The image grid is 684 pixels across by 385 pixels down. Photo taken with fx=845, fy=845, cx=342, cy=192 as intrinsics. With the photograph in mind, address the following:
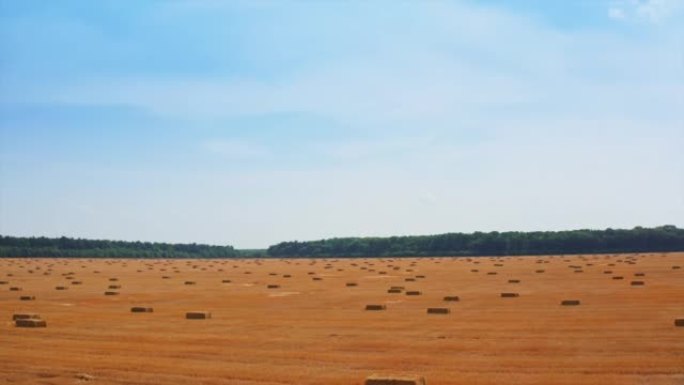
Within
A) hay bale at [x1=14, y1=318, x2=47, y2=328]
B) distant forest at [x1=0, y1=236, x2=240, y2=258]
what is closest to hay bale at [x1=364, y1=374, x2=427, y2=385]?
hay bale at [x1=14, y1=318, x2=47, y2=328]

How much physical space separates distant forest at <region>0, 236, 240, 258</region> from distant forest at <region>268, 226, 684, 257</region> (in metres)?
27.5

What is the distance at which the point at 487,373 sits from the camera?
1385 cm

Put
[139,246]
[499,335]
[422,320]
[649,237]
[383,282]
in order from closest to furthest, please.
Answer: [499,335], [422,320], [383,282], [649,237], [139,246]

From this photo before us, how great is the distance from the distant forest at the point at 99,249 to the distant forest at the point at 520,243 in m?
27.5

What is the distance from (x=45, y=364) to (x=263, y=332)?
552cm

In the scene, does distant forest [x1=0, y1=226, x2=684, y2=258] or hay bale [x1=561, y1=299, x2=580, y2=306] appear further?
distant forest [x1=0, y1=226, x2=684, y2=258]

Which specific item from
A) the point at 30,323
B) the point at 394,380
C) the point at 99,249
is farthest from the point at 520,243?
the point at 394,380

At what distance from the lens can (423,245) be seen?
139875 mm


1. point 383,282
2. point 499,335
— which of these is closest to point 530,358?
point 499,335

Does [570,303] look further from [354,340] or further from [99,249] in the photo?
[99,249]

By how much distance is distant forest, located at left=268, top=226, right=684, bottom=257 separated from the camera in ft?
386

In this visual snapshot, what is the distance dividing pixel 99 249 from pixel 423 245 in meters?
58.6

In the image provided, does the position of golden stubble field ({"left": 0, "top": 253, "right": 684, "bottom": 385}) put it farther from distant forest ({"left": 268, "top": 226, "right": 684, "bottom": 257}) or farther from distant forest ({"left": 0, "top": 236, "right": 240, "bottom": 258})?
distant forest ({"left": 0, "top": 236, "right": 240, "bottom": 258})

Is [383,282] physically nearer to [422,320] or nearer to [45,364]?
[422,320]
